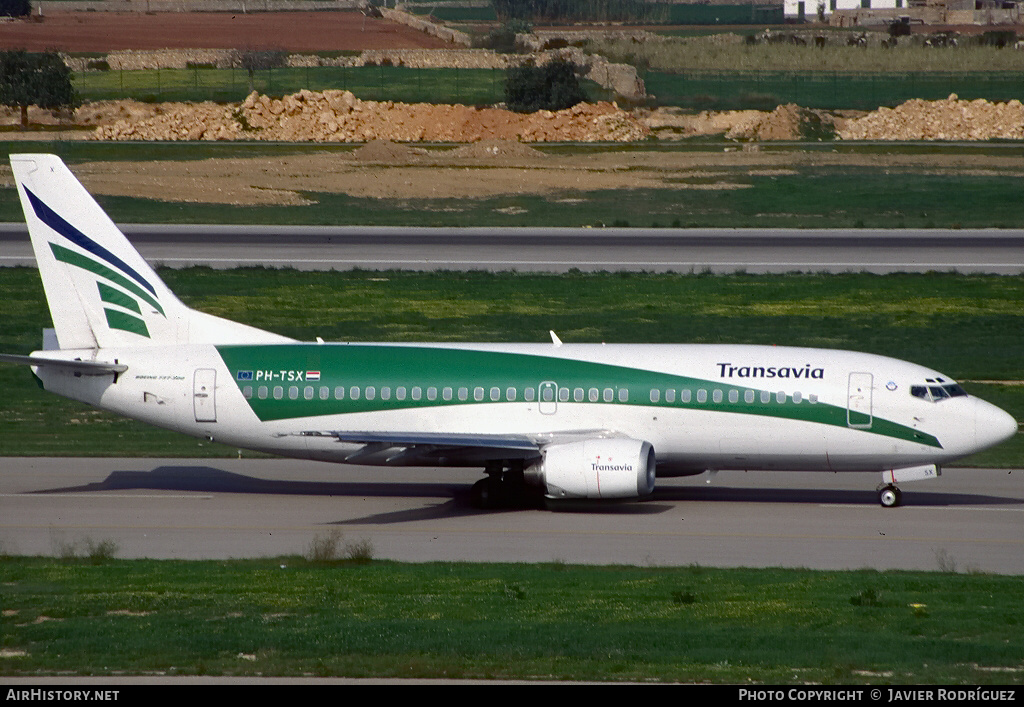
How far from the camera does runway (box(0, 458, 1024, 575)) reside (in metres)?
26.5

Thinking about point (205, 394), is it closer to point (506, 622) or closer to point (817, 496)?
point (506, 622)

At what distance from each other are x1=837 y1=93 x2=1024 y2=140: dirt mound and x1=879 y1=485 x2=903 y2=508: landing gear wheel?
81778 millimetres

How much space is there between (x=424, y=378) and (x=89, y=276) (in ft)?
28.1

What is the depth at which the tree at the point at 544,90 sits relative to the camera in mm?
115250

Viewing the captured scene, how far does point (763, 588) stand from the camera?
22.7 m

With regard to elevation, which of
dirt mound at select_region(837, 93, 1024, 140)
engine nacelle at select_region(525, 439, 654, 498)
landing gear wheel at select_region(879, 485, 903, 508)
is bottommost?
landing gear wheel at select_region(879, 485, 903, 508)

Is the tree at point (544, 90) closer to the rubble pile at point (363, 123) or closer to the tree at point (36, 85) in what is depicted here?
the rubble pile at point (363, 123)

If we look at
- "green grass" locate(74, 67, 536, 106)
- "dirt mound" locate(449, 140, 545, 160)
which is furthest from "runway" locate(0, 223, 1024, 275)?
"green grass" locate(74, 67, 536, 106)

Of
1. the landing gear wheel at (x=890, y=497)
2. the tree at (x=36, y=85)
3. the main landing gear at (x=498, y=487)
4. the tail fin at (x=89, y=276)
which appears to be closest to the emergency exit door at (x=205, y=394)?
the tail fin at (x=89, y=276)

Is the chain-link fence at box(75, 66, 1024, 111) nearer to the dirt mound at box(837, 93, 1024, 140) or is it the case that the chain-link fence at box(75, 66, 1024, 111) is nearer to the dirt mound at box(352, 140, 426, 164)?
the dirt mound at box(837, 93, 1024, 140)

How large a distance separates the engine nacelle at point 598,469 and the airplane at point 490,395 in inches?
1.4

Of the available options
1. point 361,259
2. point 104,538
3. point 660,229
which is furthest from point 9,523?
point 660,229

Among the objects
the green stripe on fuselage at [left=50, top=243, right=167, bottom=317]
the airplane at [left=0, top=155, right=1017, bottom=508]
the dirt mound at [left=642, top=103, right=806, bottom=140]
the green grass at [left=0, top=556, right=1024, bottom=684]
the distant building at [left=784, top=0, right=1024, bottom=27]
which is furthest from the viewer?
the distant building at [left=784, top=0, right=1024, bottom=27]

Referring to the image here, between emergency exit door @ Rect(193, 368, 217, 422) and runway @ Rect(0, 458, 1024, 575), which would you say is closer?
runway @ Rect(0, 458, 1024, 575)
